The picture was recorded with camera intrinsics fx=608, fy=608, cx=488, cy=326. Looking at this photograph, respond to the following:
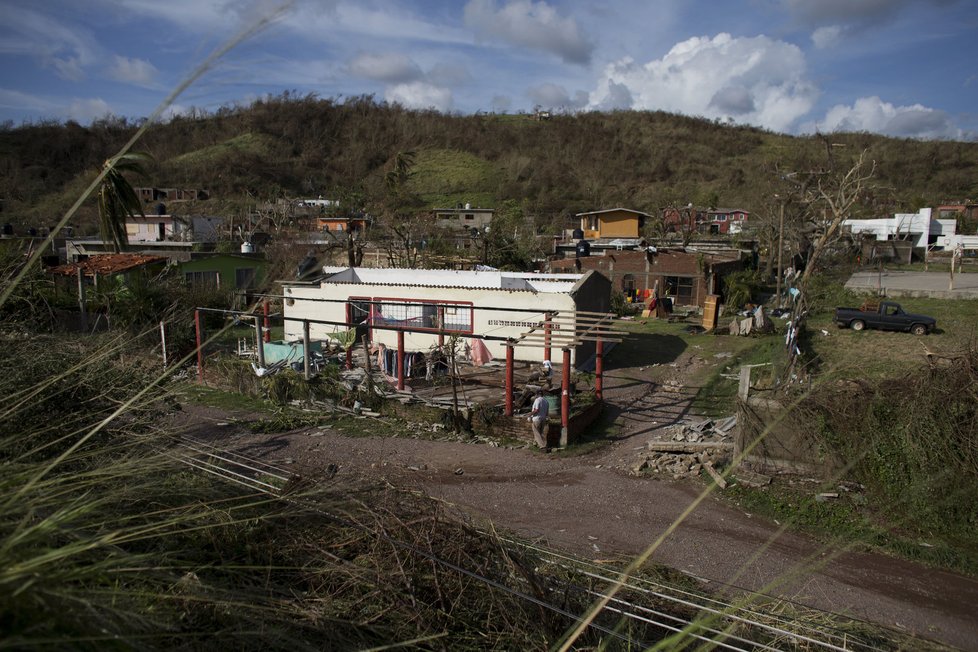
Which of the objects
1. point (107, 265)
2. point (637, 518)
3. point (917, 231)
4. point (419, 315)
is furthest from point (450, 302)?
point (917, 231)

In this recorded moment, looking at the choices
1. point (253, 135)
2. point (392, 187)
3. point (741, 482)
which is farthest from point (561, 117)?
point (741, 482)

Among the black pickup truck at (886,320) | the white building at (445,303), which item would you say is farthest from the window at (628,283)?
the black pickup truck at (886,320)

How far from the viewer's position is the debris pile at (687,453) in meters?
9.81

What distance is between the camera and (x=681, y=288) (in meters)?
28.6

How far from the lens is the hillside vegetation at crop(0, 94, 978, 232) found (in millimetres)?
74562

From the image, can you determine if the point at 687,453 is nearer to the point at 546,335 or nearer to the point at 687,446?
the point at 687,446

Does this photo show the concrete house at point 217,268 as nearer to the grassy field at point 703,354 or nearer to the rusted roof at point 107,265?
the rusted roof at point 107,265

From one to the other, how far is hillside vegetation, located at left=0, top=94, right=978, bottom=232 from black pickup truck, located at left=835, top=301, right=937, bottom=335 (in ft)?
153

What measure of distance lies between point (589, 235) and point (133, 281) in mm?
39368

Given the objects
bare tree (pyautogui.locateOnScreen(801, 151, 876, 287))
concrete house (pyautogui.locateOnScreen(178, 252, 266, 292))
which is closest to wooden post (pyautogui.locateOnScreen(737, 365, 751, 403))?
bare tree (pyautogui.locateOnScreen(801, 151, 876, 287))

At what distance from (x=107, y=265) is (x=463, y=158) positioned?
76.7 metres

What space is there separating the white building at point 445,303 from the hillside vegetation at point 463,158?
1679 inches

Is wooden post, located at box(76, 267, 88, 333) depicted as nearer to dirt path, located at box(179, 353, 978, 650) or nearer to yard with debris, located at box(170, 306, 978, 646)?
yard with debris, located at box(170, 306, 978, 646)

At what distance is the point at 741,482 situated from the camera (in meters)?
9.23
